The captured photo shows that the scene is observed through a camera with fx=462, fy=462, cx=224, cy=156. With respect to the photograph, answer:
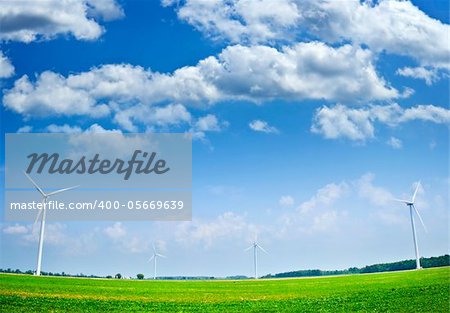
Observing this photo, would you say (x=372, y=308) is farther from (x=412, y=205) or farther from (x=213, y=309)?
(x=412, y=205)

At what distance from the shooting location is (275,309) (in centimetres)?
4006

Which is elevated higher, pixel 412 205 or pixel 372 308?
pixel 412 205

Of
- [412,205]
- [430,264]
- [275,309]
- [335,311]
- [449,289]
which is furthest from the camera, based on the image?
[430,264]


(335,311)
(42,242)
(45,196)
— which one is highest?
(45,196)

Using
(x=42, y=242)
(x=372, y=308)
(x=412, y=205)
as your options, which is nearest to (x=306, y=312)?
(x=372, y=308)

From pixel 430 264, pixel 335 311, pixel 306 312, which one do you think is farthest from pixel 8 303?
pixel 430 264

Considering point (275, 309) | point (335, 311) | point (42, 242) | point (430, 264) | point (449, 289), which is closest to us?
point (335, 311)

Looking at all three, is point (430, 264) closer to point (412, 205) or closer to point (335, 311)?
point (412, 205)

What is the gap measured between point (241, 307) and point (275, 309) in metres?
3.50

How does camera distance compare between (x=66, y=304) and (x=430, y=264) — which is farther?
(x=430, y=264)

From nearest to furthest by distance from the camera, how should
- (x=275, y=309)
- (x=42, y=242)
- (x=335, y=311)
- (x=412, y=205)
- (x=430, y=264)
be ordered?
1. (x=335, y=311)
2. (x=275, y=309)
3. (x=42, y=242)
4. (x=412, y=205)
5. (x=430, y=264)

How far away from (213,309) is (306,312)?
810 cm

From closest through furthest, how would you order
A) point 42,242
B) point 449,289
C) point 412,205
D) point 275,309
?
point 275,309, point 449,289, point 42,242, point 412,205

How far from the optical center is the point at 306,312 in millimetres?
37719
